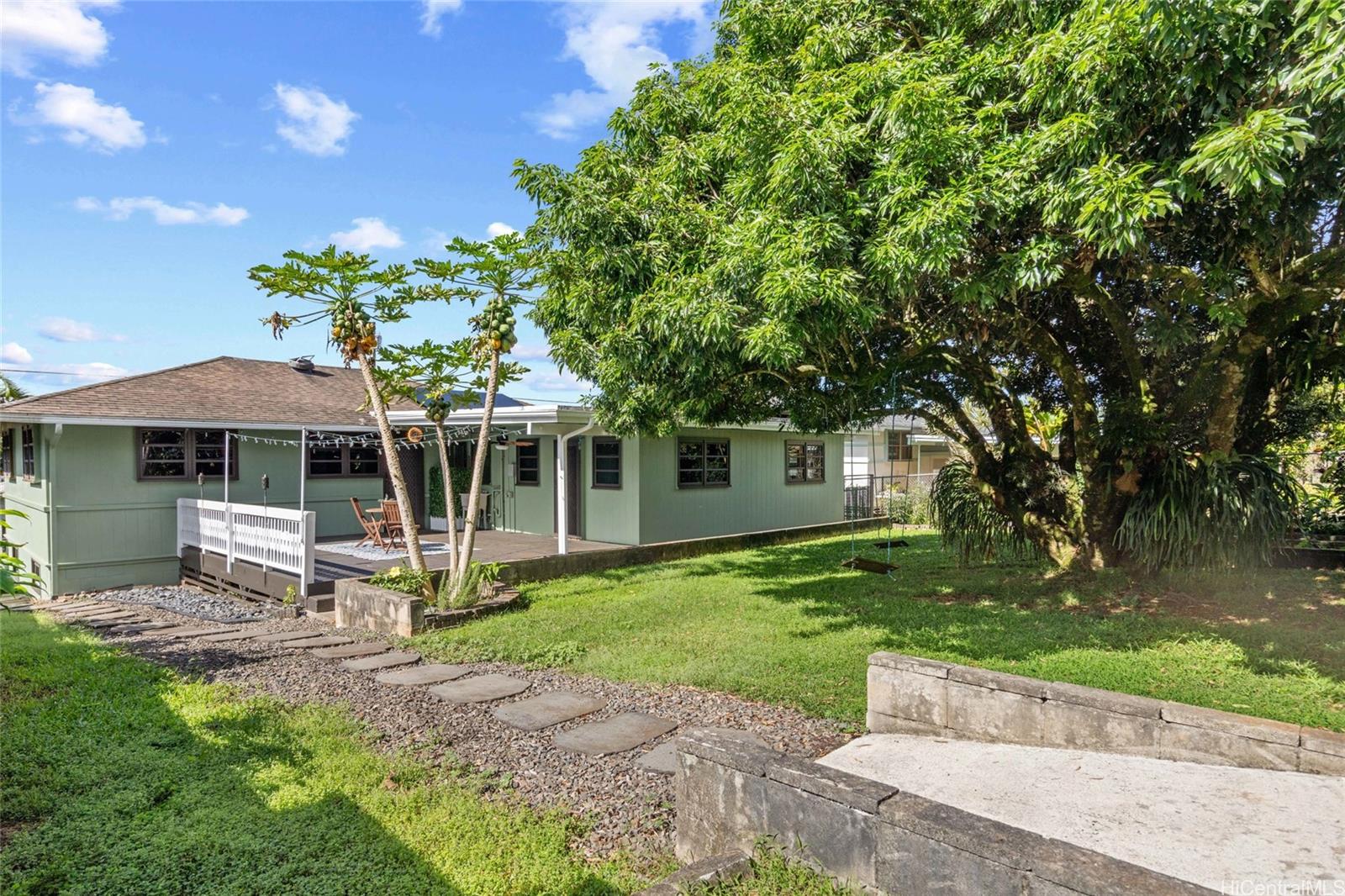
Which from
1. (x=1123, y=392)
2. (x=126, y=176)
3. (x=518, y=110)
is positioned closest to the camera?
(x=126, y=176)

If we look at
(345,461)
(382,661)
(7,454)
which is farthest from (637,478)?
(7,454)

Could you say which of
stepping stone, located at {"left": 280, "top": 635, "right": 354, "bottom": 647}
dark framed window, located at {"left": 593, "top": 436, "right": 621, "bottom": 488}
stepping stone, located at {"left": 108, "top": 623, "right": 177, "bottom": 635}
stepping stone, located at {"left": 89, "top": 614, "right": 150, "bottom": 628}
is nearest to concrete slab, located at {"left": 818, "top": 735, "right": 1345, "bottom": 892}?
stepping stone, located at {"left": 280, "top": 635, "right": 354, "bottom": 647}

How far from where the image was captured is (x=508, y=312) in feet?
28.5

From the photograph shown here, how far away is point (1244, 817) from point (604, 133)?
8411mm

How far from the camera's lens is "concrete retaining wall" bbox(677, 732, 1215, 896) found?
6.95ft

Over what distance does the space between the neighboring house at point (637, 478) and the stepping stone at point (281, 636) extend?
4.08 metres

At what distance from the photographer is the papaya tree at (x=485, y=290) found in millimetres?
8250

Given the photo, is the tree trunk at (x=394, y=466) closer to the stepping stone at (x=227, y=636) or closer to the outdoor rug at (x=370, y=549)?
the stepping stone at (x=227, y=636)

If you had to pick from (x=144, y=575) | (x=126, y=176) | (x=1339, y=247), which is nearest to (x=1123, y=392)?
(x=1339, y=247)

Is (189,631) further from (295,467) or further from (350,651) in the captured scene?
(295,467)

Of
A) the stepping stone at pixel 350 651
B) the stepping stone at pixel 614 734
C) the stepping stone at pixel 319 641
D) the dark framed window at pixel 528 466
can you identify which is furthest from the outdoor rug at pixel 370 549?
the stepping stone at pixel 614 734

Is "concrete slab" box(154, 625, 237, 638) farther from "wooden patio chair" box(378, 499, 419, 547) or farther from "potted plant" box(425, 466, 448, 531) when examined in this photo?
"potted plant" box(425, 466, 448, 531)

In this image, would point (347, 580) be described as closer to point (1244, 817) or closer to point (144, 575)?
point (144, 575)

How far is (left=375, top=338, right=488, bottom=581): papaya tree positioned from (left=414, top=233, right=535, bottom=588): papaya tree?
0.40 meters
